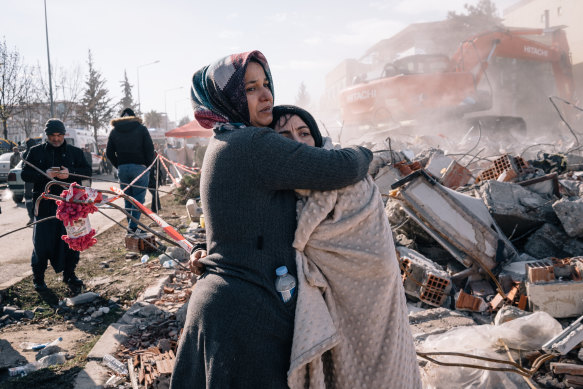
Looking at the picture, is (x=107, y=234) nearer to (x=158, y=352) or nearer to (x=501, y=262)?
(x=158, y=352)

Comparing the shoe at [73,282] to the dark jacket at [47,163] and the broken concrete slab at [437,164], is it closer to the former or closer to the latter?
the dark jacket at [47,163]

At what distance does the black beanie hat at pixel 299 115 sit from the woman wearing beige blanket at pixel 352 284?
14.6 inches

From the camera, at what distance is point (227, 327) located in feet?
4.89

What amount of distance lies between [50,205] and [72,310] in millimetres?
1278

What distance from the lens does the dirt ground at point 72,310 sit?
10.6 feet

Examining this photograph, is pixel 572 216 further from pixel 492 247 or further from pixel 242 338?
pixel 242 338

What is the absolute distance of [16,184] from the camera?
12.5 metres

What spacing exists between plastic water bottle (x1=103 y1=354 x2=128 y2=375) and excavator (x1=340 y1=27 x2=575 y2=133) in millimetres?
12283

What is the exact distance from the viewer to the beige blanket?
1.54m

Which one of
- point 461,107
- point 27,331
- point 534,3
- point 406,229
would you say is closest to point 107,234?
point 27,331

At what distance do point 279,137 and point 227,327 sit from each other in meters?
0.72

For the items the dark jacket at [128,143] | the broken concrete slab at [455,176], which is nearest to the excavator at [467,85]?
the broken concrete slab at [455,176]

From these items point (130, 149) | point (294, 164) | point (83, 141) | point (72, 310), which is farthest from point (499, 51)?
point (83, 141)

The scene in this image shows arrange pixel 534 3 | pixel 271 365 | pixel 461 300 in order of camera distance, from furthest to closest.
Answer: pixel 534 3, pixel 461 300, pixel 271 365
